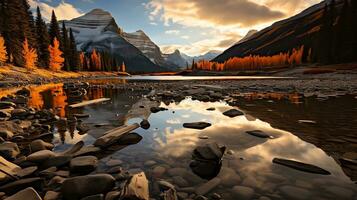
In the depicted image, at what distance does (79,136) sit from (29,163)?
7.64ft

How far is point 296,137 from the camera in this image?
20.7ft

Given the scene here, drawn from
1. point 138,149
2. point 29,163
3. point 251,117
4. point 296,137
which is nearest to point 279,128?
point 296,137

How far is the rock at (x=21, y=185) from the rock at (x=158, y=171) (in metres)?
1.88

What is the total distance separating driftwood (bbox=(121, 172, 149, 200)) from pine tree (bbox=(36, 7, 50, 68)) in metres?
73.6

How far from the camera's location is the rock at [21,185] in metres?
3.47

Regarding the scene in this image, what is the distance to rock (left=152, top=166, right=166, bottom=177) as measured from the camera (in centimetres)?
412

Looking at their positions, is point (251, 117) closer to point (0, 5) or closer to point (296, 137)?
point (296, 137)

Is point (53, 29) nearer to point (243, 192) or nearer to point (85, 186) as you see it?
point (85, 186)

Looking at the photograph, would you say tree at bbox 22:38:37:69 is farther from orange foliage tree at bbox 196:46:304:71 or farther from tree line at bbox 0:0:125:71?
orange foliage tree at bbox 196:46:304:71

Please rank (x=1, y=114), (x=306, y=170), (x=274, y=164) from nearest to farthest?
(x=306, y=170)
(x=274, y=164)
(x=1, y=114)

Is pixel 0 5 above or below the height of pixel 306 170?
above

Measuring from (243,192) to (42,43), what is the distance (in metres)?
79.4

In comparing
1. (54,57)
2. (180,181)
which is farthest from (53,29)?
(180,181)

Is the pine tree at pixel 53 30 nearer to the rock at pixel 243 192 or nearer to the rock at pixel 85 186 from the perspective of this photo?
the rock at pixel 85 186
